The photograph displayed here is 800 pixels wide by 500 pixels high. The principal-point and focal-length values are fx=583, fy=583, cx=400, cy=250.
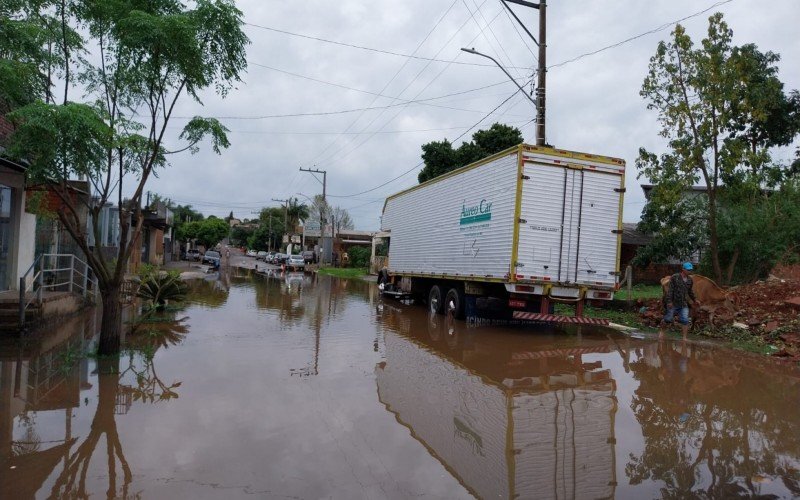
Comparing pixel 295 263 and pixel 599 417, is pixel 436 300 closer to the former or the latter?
pixel 599 417

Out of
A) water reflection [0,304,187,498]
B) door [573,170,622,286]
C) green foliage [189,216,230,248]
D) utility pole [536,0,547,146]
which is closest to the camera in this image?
water reflection [0,304,187,498]

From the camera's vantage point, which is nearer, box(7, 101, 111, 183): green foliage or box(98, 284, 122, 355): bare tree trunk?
box(7, 101, 111, 183): green foliage

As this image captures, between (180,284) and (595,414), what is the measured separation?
12.0m

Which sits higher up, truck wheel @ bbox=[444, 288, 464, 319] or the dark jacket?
the dark jacket

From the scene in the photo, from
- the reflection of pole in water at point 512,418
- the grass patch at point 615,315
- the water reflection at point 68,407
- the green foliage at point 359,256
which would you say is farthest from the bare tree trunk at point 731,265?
the green foliage at point 359,256

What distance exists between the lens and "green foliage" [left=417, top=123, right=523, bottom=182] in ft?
106

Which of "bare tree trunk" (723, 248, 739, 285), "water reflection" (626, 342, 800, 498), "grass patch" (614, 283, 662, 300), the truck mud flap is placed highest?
"bare tree trunk" (723, 248, 739, 285)

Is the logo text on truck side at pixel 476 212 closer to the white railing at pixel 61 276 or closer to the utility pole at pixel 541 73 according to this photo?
the utility pole at pixel 541 73

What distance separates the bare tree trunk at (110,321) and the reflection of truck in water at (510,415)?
13.5 ft

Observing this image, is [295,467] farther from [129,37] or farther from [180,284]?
[180,284]

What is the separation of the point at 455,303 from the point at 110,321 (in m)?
9.15

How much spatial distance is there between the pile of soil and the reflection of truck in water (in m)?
4.32

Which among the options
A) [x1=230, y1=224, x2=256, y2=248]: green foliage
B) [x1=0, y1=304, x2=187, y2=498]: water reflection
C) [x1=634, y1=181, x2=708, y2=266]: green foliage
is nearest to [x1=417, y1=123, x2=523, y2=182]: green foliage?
[x1=634, y1=181, x2=708, y2=266]: green foliage

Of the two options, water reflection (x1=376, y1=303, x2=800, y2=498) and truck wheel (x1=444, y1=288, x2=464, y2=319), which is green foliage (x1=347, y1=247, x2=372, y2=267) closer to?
truck wheel (x1=444, y1=288, x2=464, y2=319)
